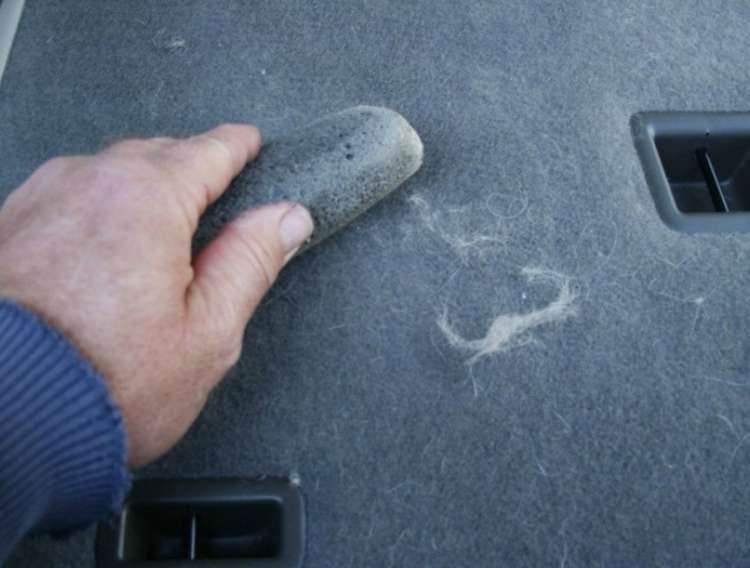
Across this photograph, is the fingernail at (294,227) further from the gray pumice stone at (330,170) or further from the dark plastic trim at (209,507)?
the dark plastic trim at (209,507)

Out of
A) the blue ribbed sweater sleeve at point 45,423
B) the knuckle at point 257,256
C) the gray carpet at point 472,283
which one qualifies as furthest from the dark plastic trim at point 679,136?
the blue ribbed sweater sleeve at point 45,423

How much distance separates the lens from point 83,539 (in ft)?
1.82

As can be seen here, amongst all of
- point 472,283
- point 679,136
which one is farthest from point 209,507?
point 679,136

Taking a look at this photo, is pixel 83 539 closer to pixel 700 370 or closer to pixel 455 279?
pixel 455 279

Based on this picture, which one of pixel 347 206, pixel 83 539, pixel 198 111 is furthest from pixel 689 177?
pixel 83 539

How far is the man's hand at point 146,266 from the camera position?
0.49 metres

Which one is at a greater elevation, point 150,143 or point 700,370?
point 150,143

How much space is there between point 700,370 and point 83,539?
1.40ft

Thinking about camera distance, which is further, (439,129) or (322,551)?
(439,129)

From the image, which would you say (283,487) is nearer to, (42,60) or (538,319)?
(538,319)

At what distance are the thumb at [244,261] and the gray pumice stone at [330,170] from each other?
2cm

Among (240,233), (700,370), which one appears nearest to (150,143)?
(240,233)

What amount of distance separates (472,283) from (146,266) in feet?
0.79

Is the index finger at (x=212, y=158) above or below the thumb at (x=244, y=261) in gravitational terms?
above
